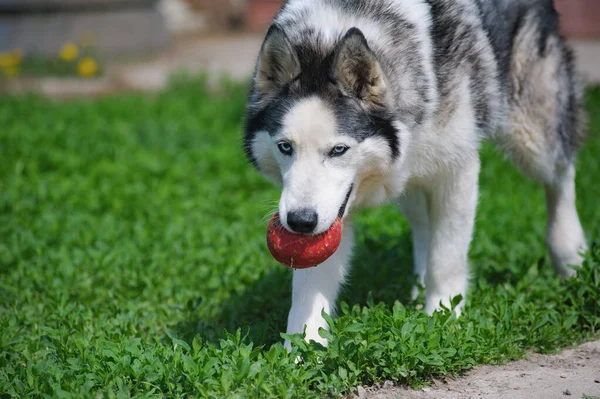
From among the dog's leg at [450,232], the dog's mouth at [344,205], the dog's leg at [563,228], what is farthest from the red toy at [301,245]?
the dog's leg at [563,228]

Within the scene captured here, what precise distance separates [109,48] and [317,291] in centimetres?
811

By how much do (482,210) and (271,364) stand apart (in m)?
3.26

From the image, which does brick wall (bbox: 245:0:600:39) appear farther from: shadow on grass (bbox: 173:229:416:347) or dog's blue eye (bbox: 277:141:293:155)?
dog's blue eye (bbox: 277:141:293:155)

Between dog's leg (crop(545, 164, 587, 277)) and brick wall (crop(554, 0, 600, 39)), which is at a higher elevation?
brick wall (crop(554, 0, 600, 39))

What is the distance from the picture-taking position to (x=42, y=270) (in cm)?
514

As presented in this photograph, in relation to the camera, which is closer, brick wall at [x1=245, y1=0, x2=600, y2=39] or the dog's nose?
the dog's nose

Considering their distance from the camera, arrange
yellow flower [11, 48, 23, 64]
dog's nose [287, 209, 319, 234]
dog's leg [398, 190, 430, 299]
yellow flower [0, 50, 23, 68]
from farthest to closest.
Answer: yellow flower [11, 48, 23, 64], yellow flower [0, 50, 23, 68], dog's leg [398, 190, 430, 299], dog's nose [287, 209, 319, 234]

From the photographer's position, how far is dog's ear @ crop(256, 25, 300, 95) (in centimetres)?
335

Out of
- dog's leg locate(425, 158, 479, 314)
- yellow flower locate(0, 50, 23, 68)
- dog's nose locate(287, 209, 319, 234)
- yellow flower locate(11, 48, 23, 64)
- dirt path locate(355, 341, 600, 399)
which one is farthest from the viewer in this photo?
yellow flower locate(11, 48, 23, 64)

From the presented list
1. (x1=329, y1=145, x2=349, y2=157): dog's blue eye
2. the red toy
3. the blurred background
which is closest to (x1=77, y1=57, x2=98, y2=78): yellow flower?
the blurred background

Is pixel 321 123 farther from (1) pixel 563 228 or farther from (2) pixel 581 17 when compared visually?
(2) pixel 581 17

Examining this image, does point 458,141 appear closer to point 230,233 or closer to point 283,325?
point 283,325

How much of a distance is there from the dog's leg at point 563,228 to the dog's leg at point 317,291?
1.52 meters

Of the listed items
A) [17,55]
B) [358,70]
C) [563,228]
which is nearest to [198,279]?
[358,70]
